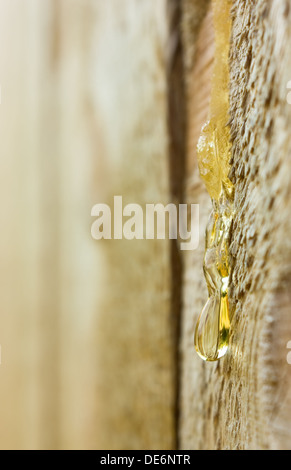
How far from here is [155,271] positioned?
0.46 meters

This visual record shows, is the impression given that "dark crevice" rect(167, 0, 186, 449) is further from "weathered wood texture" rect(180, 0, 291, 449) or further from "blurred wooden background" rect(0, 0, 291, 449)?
"weathered wood texture" rect(180, 0, 291, 449)

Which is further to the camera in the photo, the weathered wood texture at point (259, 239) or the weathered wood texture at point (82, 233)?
the weathered wood texture at point (82, 233)

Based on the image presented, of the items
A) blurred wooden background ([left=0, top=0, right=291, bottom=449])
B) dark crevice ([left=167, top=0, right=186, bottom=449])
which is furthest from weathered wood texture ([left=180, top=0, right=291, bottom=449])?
dark crevice ([left=167, top=0, right=186, bottom=449])

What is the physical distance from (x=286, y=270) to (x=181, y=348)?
24cm

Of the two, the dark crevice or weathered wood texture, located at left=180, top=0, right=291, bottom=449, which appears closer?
weathered wood texture, located at left=180, top=0, right=291, bottom=449

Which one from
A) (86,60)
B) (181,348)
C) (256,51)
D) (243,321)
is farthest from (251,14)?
(86,60)

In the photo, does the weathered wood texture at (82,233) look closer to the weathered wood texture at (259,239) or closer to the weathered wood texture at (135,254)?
the weathered wood texture at (135,254)

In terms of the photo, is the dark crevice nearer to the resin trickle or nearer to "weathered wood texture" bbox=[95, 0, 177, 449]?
"weathered wood texture" bbox=[95, 0, 177, 449]

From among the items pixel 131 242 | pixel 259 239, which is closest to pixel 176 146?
pixel 131 242

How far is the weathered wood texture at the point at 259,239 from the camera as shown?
20 centimetres

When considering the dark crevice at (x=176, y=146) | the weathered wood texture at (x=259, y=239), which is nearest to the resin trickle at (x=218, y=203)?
the weathered wood texture at (x=259, y=239)

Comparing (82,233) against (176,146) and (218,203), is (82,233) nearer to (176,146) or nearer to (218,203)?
(176,146)

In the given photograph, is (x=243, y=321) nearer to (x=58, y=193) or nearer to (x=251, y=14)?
(x=251, y=14)

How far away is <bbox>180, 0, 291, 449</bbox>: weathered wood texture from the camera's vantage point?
20 cm
